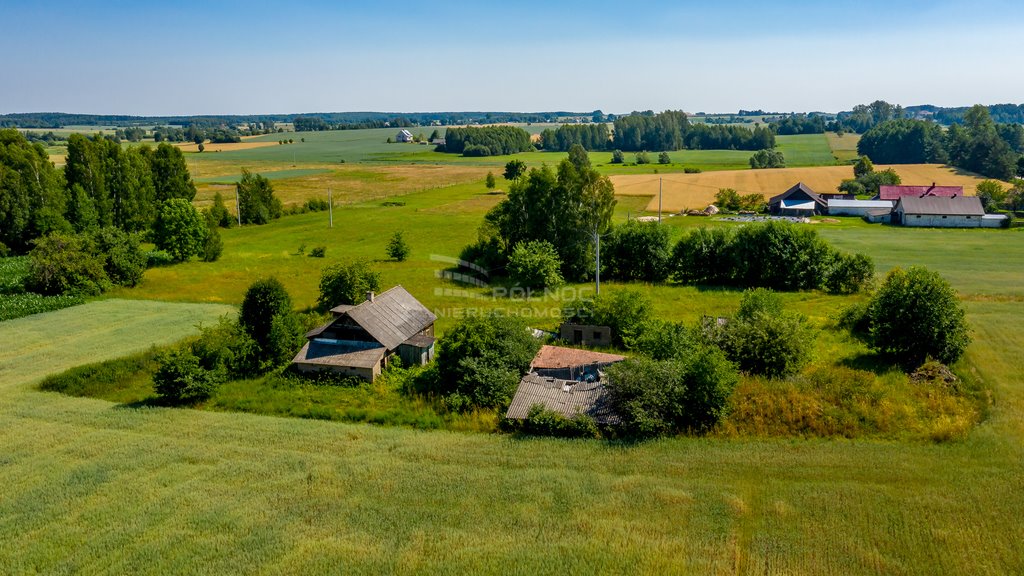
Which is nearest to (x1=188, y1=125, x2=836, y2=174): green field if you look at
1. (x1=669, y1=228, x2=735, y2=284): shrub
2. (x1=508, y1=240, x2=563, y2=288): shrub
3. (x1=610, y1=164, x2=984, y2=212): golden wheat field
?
(x1=610, y1=164, x2=984, y2=212): golden wheat field

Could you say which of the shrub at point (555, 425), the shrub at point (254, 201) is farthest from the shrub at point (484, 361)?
the shrub at point (254, 201)

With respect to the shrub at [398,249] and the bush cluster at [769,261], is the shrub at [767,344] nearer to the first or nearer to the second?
the bush cluster at [769,261]

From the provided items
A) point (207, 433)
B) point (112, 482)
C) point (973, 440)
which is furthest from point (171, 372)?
point (973, 440)

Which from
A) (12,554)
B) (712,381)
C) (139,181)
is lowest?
(12,554)

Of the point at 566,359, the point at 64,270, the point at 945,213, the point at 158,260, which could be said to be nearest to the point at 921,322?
the point at 566,359

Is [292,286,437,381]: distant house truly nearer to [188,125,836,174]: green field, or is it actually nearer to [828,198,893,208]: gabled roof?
[828,198,893,208]: gabled roof

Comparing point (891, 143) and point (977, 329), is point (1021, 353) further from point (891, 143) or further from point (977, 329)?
point (891, 143)

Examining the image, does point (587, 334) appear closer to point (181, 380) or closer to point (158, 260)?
point (181, 380)
